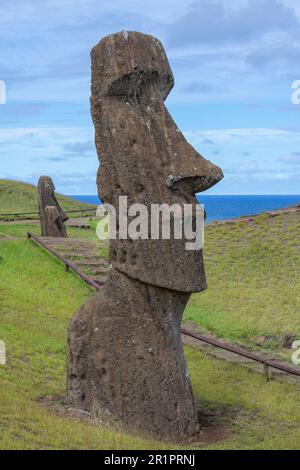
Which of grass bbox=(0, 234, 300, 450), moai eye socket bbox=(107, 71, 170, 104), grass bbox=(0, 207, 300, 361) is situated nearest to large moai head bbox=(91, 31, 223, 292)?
moai eye socket bbox=(107, 71, 170, 104)

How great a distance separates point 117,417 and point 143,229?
8.93 ft

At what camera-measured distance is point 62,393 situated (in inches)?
459

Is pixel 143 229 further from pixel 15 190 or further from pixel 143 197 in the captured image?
pixel 15 190

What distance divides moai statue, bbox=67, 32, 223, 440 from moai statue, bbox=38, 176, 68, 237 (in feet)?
53.3

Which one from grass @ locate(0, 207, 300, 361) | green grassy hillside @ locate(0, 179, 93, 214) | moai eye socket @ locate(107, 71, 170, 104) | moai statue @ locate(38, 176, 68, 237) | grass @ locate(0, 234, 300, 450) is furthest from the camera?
green grassy hillside @ locate(0, 179, 93, 214)

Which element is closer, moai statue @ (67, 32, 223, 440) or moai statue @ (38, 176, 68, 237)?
moai statue @ (67, 32, 223, 440)

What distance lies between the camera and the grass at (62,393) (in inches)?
344

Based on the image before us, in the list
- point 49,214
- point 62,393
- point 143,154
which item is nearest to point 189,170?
point 143,154

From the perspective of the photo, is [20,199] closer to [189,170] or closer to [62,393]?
[62,393]

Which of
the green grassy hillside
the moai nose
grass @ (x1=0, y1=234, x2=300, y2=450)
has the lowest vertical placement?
grass @ (x1=0, y1=234, x2=300, y2=450)

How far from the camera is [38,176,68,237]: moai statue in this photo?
26703 mm

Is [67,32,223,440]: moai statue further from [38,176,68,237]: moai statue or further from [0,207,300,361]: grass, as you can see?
→ [38,176,68,237]: moai statue

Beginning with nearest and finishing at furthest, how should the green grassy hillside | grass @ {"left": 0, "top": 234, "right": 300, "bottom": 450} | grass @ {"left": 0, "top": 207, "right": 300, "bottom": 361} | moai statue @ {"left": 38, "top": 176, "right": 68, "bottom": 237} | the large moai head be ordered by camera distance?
grass @ {"left": 0, "top": 234, "right": 300, "bottom": 450}
the large moai head
grass @ {"left": 0, "top": 207, "right": 300, "bottom": 361}
moai statue @ {"left": 38, "top": 176, "right": 68, "bottom": 237}
the green grassy hillside

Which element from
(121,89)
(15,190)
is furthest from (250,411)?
(15,190)
